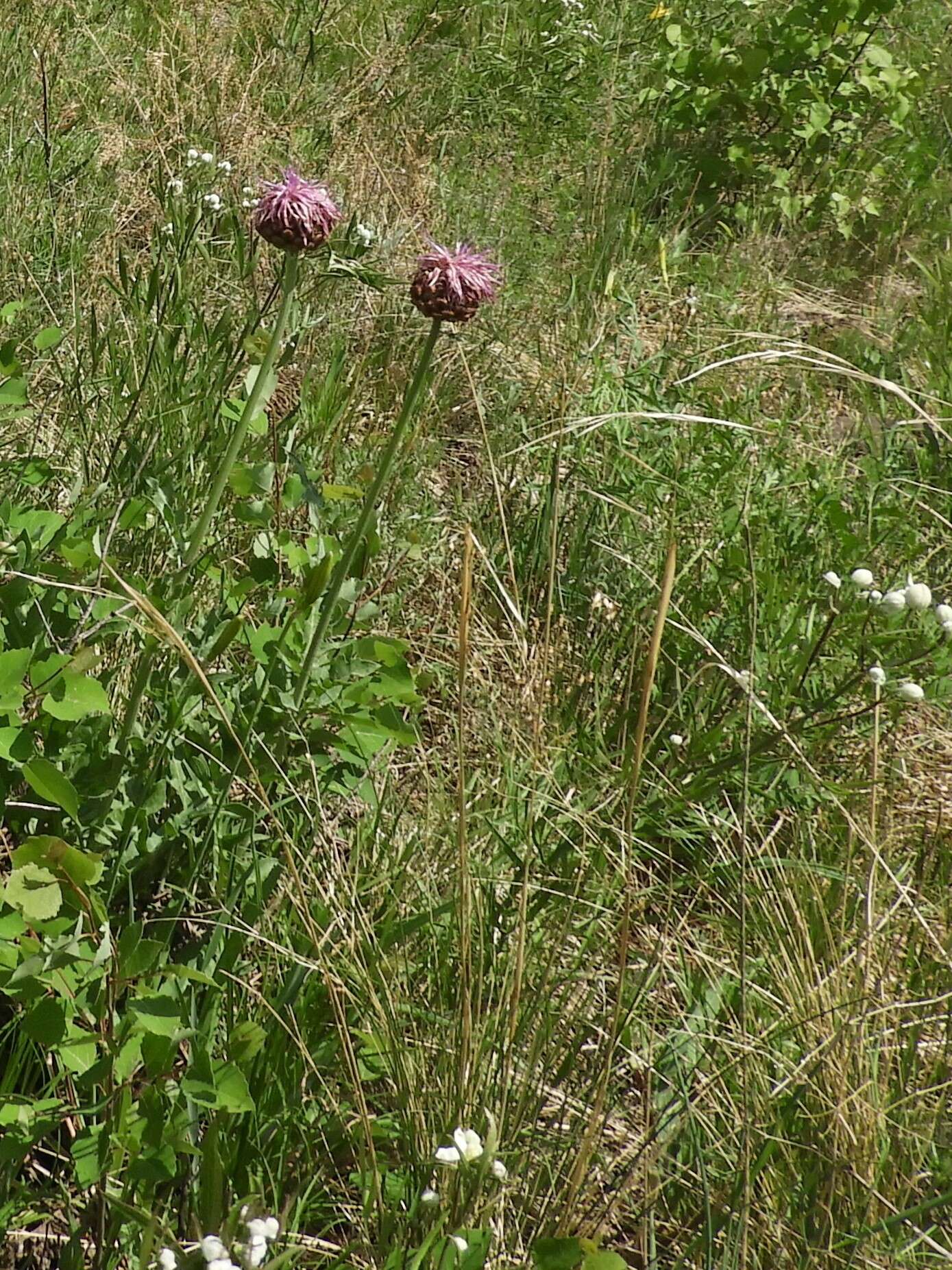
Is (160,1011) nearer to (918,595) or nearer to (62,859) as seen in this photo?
(62,859)

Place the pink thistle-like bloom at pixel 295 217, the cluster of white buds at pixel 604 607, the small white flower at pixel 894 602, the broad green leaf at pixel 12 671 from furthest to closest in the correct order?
the cluster of white buds at pixel 604 607, the small white flower at pixel 894 602, the pink thistle-like bloom at pixel 295 217, the broad green leaf at pixel 12 671

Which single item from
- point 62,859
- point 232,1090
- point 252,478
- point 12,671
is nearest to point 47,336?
point 252,478

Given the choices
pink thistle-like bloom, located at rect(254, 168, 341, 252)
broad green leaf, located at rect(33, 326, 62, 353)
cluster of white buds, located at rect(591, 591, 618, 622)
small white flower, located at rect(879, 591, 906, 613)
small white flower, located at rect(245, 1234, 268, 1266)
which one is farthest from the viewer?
cluster of white buds, located at rect(591, 591, 618, 622)

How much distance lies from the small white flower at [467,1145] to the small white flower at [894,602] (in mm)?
1024

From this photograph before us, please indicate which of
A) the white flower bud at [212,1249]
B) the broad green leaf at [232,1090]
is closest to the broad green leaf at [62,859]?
the broad green leaf at [232,1090]

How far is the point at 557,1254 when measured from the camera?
3.81ft

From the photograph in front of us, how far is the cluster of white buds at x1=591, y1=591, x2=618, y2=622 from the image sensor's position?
239cm

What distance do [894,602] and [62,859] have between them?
1239 mm

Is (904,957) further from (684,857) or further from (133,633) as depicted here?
(133,633)

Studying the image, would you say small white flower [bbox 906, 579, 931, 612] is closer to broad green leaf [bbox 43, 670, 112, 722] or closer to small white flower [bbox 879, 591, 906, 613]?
small white flower [bbox 879, 591, 906, 613]

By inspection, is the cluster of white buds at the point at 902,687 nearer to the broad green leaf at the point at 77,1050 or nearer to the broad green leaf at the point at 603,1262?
the broad green leaf at the point at 603,1262

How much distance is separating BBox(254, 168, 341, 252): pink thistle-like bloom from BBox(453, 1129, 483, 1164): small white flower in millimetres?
1012

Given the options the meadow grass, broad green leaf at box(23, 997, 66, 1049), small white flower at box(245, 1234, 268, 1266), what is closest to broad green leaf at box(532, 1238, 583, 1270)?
the meadow grass

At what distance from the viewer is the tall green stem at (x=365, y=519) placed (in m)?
1.35
